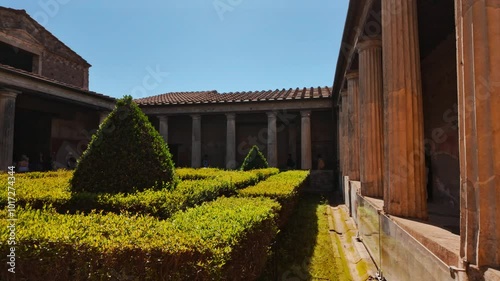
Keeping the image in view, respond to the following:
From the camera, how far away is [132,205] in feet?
12.9

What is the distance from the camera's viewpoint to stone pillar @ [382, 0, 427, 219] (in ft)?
12.9

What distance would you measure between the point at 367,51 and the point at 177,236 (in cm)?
559

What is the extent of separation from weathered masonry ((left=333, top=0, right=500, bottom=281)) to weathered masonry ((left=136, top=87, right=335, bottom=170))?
6568 mm

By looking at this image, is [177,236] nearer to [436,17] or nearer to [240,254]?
[240,254]

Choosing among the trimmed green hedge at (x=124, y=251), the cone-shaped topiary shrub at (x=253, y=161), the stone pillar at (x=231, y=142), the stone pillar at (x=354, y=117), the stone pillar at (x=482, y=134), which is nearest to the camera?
the stone pillar at (x=482, y=134)

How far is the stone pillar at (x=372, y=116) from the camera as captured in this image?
20.0 ft

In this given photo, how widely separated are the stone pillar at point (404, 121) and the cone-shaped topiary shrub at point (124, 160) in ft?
11.6

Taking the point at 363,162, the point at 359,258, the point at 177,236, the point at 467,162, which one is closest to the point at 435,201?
the point at 363,162

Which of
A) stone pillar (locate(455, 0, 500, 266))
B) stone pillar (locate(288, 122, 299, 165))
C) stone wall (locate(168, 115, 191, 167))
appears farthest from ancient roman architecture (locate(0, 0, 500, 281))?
stone wall (locate(168, 115, 191, 167))

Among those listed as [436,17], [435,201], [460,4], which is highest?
[436,17]

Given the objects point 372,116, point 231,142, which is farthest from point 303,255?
point 231,142

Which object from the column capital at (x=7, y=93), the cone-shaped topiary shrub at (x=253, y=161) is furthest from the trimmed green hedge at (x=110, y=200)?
the column capital at (x=7, y=93)

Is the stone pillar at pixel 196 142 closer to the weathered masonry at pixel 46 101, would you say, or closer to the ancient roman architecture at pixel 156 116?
the ancient roman architecture at pixel 156 116

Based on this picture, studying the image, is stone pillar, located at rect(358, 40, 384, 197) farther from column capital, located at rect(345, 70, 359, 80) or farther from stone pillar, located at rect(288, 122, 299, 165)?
stone pillar, located at rect(288, 122, 299, 165)
